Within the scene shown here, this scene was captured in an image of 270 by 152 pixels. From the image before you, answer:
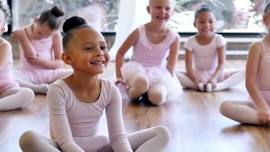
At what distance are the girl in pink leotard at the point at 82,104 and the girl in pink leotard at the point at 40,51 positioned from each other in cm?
132

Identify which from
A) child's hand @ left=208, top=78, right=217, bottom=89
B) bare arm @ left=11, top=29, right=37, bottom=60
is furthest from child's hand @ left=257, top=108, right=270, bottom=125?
bare arm @ left=11, top=29, right=37, bottom=60

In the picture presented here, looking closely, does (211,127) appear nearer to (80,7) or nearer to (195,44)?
(195,44)

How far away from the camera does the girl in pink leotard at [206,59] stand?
3.00m

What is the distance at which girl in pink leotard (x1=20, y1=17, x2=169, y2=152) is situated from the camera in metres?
1.50

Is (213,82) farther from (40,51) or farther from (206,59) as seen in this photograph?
(40,51)

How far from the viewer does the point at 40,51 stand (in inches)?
120

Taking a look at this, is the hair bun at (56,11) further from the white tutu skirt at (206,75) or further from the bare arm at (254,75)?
the bare arm at (254,75)

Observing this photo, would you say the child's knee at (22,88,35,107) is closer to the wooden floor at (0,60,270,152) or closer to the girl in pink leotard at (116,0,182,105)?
the wooden floor at (0,60,270,152)

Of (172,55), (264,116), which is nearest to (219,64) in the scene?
(172,55)

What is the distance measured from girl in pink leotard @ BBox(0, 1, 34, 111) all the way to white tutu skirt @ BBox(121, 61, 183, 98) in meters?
0.55

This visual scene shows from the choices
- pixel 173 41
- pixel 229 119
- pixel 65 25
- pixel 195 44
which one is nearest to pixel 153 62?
pixel 173 41

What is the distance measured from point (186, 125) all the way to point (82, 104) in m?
0.77

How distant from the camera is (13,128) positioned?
2.15 meters

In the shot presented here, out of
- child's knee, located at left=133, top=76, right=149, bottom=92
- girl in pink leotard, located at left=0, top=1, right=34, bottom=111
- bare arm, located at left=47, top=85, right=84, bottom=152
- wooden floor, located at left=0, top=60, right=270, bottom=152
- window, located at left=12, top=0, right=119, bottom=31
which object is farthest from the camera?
window, located at left=12, top=0, right=119, bottom=31
